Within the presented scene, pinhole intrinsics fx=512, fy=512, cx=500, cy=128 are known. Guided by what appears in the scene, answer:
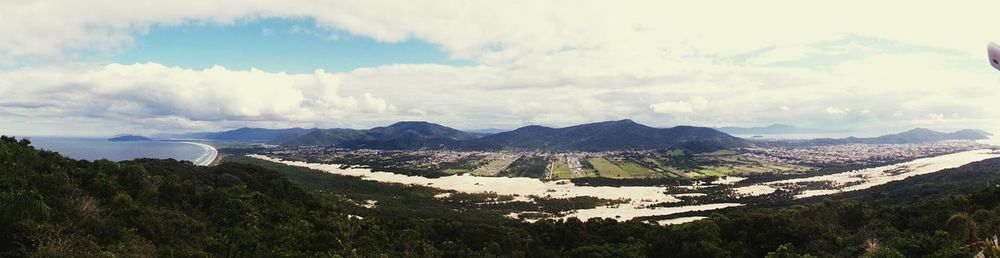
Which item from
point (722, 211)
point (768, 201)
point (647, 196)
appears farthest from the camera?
point (647, 196)

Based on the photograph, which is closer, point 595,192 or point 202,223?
point 202,223

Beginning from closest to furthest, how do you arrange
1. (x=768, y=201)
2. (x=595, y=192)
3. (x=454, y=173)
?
(x=768, y=201)
(x=595, y=192)
(x=454, y=173)

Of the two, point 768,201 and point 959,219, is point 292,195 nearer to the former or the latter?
point 959,219

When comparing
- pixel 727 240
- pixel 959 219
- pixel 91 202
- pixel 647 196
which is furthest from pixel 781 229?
pixel 647 196

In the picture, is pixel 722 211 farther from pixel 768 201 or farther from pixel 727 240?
pixel 727 240

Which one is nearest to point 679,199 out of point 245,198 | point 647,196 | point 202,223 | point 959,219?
point 647,196

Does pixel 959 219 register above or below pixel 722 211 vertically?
above
